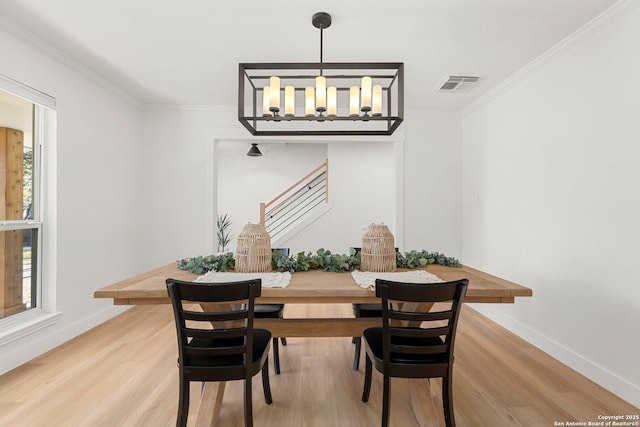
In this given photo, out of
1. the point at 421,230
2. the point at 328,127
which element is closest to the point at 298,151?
the point at 328,127

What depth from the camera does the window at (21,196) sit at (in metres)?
2.46

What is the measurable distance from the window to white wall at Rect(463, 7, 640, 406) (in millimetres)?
4320

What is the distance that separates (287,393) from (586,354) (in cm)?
220

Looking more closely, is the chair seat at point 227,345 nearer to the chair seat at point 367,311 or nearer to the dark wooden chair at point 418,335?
the dark wooden chair at point 418,335

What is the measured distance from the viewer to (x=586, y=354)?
2.34 m

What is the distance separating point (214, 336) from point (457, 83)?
3316mm

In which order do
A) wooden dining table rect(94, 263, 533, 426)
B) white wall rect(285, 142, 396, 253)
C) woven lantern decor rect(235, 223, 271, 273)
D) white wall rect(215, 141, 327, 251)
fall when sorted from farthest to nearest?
1. white wall rect(215, 141, 327, 251)
2. white wall rect(285, 142, 396, 253)
3. woven lantern decor rect(235, 223, 271, 273)
4. wooden dining table rect(94, 263, 533, 426)

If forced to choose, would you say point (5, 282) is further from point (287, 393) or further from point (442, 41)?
point (442, 41)

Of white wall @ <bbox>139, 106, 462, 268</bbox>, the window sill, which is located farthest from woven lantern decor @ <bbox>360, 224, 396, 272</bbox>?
the window sill

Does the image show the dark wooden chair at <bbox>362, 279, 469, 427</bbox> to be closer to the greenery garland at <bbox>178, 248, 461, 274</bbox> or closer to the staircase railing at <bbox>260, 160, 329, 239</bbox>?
the greenery garland at <bbox>178, 248, 461, 274</bbox>

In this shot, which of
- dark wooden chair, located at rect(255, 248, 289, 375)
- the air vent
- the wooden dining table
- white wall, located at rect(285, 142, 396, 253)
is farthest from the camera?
white wall, located at rect(285, 142, 396, 253)

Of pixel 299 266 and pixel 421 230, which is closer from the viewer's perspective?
pixel 299 266

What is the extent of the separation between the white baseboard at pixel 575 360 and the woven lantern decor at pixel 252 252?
7.90ft

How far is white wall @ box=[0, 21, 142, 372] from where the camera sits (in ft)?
8.37
